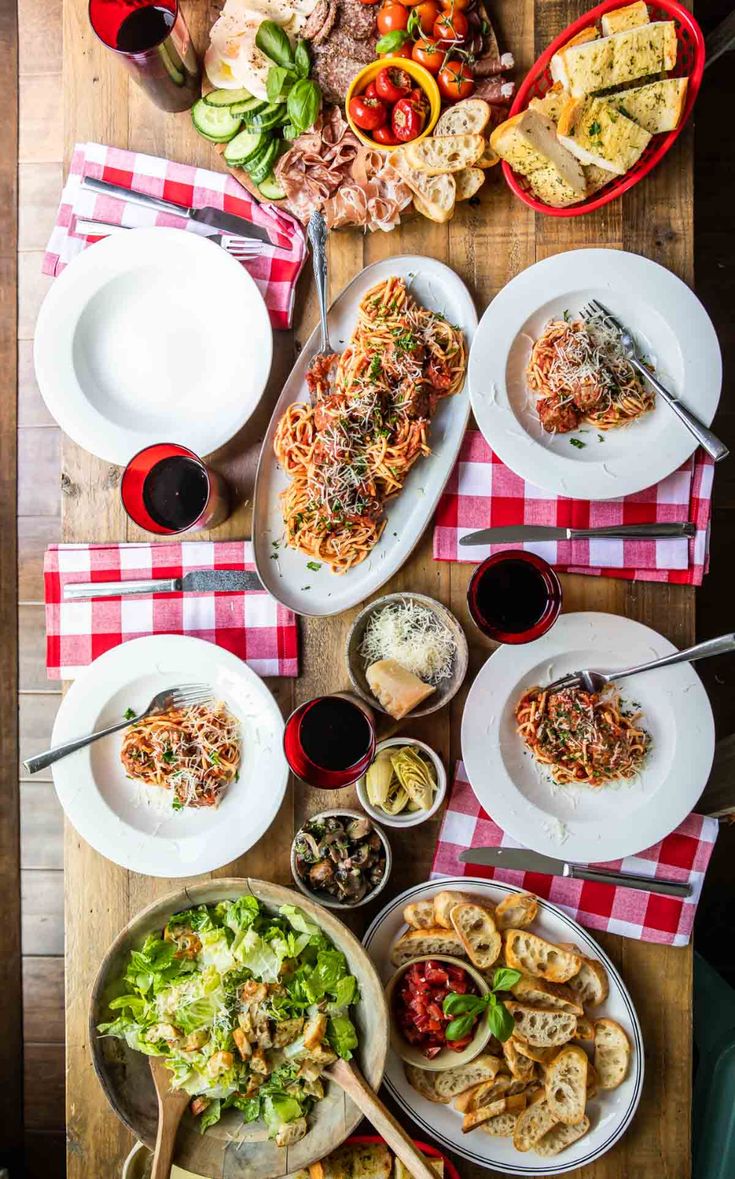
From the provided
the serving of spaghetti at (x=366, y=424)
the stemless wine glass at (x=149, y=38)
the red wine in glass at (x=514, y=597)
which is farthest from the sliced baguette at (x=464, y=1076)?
the stemless wine glass at (x=149, y=38)

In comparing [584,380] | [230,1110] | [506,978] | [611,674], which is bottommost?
[230,1110]

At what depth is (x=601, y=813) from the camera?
7.45 ft

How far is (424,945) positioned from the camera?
2242 mm

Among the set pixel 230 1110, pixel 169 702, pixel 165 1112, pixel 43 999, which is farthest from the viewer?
pixel 43 999

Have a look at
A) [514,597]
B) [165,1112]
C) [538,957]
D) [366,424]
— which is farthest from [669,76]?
[165,1112]

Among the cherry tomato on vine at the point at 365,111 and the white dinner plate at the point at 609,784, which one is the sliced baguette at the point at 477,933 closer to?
the white dinner plate at the point at 609,784

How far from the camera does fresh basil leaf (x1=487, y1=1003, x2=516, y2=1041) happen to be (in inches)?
81.4

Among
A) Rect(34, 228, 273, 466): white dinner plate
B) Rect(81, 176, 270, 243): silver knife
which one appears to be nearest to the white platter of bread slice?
Rect(81, 176, 270, 243): silver knife

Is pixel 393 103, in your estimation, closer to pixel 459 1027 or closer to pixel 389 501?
pixel 389 501

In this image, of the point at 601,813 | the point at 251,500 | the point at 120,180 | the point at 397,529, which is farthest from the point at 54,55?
the point at 601,813

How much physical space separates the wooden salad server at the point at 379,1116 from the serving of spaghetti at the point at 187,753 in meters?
0.76

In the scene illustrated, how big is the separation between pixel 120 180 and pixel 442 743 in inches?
75.8

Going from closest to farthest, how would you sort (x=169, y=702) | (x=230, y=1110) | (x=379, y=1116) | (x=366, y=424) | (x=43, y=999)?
A: 1. (x=379, y=1116)
2. (x=230, y=1110)
3. (x=366, y=424)
4. (x=169, y=702)
5. (x=43, y=999)

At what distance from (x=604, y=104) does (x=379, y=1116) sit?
101 inches
